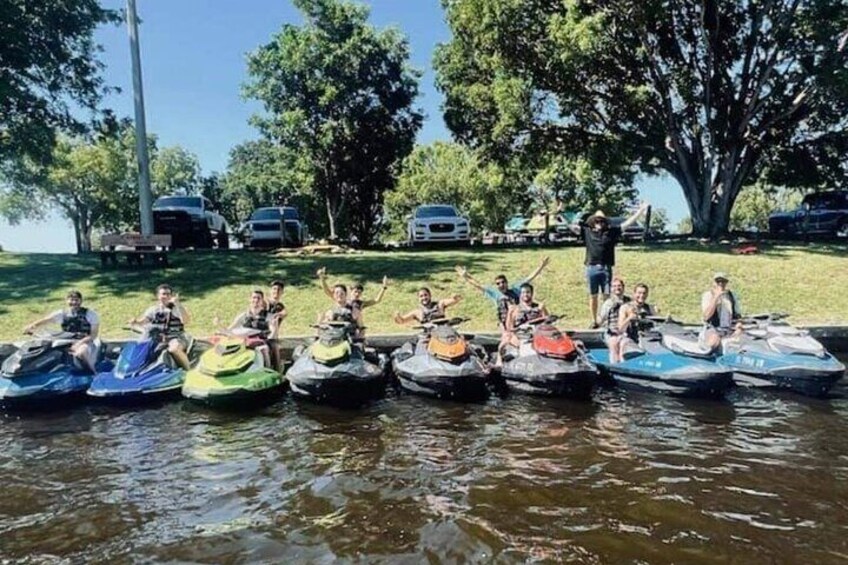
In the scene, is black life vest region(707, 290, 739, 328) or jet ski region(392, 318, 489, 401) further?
black life vest region(707, 290, 739, 328)

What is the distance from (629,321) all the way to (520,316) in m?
1.56

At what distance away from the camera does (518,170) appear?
83.7 feet

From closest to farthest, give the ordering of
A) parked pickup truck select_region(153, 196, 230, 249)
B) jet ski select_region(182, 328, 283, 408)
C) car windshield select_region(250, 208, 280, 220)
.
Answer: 1. jet ski select_region(182, 328, 283, 408)
2. parked pickup truck select_region(153, 196, 230, 249)
3. car windshield select_region(250, 208, 280, 220)

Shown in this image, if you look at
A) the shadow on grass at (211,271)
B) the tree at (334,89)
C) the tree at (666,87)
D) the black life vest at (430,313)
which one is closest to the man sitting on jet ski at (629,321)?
the black life vest at (430,313)

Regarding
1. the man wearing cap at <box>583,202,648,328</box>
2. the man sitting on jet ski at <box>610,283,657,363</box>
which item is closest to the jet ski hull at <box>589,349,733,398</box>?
the man sitting on jet ski at <box>610,283,657,363</box>

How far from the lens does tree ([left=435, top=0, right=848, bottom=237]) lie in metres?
20.0

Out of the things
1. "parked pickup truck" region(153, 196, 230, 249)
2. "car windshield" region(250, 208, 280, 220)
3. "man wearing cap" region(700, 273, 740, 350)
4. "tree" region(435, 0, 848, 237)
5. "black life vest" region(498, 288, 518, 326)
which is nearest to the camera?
"man wearing cap" region(700, 273, 740, 350)

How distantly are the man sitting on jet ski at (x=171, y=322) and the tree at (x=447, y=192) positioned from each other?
36338mm

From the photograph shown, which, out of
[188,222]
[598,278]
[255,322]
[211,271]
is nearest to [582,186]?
[188,222]

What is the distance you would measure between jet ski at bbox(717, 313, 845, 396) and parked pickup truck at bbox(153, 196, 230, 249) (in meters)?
17.1

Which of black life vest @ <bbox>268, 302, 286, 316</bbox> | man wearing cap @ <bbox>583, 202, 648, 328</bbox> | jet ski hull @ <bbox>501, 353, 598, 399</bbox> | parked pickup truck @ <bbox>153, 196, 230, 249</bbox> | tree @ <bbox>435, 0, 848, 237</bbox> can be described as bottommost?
jet ski hull @ <bbox>501, 353, 598, 399</bbox>

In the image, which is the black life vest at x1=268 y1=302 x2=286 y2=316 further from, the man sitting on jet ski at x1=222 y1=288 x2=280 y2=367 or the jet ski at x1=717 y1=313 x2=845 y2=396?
the jet ski at x1=717 y1=313 x2=845 y2=396

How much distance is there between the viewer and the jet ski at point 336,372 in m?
7.97

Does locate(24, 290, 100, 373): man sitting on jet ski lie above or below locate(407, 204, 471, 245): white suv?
below
